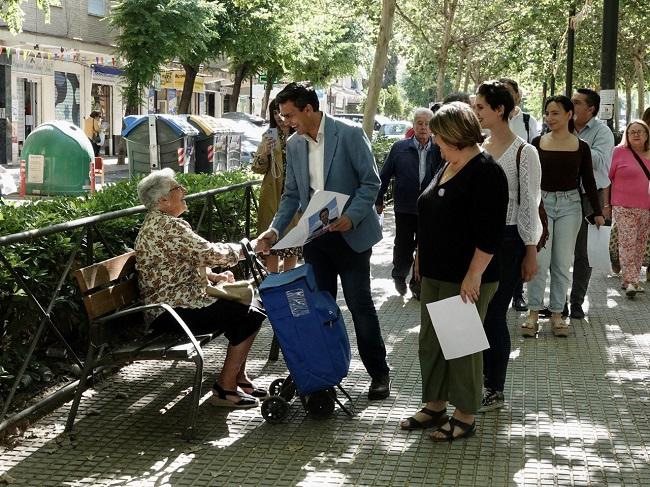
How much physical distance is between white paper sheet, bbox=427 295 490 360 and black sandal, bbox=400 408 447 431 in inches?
18.9

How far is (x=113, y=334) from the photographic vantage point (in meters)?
5.68

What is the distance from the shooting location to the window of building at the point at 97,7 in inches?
1494

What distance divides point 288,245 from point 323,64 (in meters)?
45.8

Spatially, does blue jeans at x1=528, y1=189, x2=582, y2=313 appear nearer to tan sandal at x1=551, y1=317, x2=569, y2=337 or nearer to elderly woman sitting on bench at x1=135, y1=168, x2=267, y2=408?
tan sandal at x1=551, y1=317, x2=569, y2=337

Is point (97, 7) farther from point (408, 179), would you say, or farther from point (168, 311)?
point (168, 311)

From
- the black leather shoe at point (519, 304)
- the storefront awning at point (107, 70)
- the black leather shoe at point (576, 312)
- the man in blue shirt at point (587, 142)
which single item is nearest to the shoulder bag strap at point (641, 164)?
the man in blue shirt at point (587, 142)

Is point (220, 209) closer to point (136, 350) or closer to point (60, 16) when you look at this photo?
point (136, 350)

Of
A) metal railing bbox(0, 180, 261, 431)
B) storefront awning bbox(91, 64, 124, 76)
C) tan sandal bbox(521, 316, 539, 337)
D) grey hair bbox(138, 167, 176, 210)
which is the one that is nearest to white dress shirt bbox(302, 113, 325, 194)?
grey hair bbox(138, 167, 176, 210)

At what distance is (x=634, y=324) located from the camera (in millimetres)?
8664

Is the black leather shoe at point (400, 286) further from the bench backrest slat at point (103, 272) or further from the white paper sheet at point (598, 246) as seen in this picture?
the bench backrest slat at point (103, 272)

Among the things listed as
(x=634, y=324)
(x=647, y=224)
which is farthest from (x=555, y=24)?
(x=634, y=324)

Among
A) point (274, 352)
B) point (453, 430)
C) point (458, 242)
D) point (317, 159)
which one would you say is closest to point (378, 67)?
point (274, 352)

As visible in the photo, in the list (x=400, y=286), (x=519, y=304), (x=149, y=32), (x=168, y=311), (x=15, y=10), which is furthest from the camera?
(x=149, y=32)

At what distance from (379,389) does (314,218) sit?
1.21 metres
